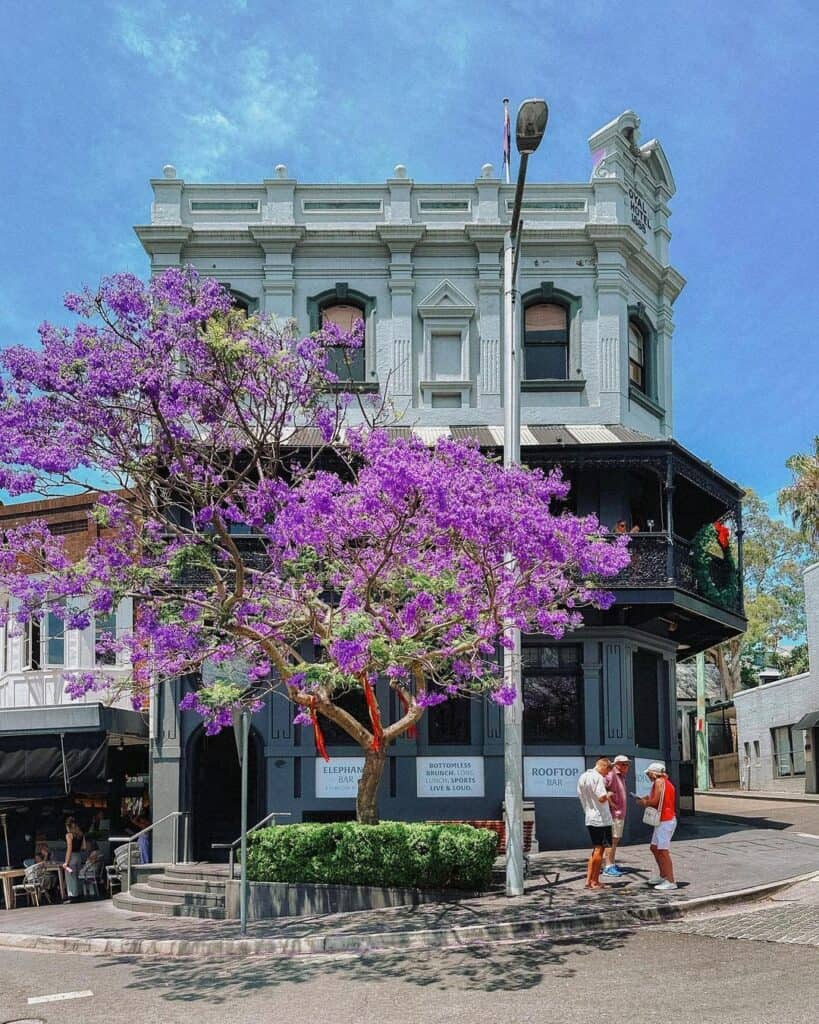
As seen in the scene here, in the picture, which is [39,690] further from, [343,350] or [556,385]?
[556,385]

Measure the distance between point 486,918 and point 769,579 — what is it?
3723 centimetres

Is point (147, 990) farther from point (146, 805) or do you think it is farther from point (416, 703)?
point (146, 805)

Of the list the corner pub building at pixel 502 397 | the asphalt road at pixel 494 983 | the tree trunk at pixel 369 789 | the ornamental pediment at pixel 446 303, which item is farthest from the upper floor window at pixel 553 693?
the asphalt road at pixel 494 983

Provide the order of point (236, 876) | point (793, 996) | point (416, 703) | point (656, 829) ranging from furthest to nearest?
point (236, 876)
point (416, 703)
point (656, 829)
point (793, 996)

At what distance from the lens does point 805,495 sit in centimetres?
4525

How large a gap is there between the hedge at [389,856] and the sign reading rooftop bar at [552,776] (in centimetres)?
572

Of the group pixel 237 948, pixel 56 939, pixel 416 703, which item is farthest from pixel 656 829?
pixel 56 939

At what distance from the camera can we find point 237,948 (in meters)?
13.5

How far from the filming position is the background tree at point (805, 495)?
45.0 meters

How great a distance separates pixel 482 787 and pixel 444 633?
7120mm

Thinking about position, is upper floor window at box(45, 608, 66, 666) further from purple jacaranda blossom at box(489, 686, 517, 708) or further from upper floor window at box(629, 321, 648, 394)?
upper floor window at box(629, 321, 648, 394)

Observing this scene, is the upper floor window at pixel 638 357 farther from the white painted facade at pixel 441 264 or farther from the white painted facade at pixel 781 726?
the white painted facade at pixel 781 726

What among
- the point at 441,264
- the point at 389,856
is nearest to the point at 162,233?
the point at 441,264

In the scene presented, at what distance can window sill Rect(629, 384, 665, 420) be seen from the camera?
23.5 metres
